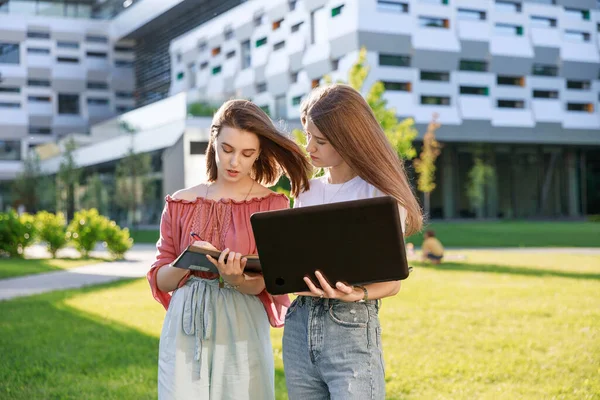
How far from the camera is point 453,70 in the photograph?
36.4 m

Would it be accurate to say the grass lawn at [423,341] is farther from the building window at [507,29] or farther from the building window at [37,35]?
the building window at [37,35]

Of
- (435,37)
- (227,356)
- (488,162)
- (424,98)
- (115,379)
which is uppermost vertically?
(435,37)

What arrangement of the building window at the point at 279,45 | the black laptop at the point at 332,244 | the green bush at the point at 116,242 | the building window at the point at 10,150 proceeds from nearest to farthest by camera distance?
the black laptop at the point at 332,244 → the green bush at the point at 116,242 → the building window at the point at 279,45 → the building window at the point at 10,150

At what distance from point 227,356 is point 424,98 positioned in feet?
111

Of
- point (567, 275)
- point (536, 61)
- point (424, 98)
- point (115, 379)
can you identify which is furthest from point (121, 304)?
point (536, 61)

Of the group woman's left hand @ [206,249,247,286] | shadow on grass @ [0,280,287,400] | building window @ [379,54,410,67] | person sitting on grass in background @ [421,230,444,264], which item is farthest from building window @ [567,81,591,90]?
woman's left hand @ [206,249,247,286]

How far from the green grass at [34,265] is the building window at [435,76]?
21272mm

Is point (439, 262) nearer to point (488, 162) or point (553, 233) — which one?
point (553, 233)

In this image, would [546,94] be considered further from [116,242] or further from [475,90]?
[116,242]

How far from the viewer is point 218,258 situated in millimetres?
2732

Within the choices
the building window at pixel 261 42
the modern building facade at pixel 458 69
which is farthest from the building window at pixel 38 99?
the building window at pixel 261 42

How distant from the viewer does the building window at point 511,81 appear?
37991mm

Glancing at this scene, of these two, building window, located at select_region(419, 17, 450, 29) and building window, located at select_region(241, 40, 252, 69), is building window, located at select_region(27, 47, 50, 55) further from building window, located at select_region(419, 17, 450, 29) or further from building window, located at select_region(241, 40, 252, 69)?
building window, located at select_region(419, 17, 450, 29)

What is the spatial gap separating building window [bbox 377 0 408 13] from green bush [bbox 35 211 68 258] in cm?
1846
